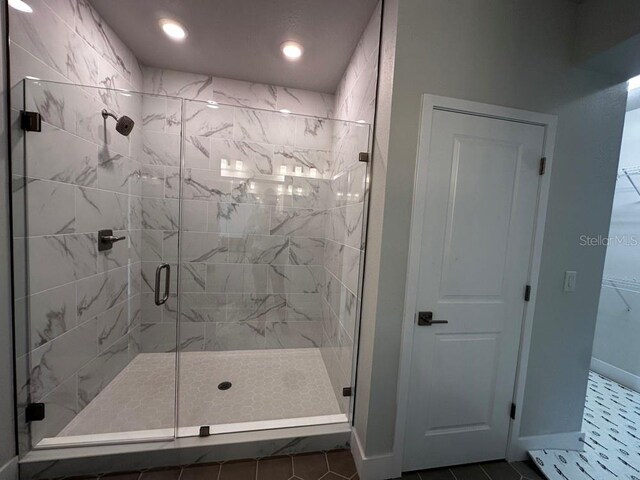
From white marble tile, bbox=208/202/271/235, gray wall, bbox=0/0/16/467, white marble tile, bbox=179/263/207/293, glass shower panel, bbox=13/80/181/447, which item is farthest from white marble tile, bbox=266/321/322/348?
gray wall, bbox=0/0/16/467

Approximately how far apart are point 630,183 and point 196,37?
4216 millimetres

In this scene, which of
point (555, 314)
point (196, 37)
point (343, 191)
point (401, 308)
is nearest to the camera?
point (401, 308)

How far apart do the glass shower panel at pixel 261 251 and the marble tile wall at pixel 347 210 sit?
3cm

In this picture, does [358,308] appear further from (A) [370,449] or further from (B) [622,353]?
(B) [622,353]

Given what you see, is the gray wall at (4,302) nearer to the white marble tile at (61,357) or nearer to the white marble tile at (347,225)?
the white marble tile at (61,357)

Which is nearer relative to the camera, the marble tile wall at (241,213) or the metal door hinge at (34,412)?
the metal door hinge at (34,412)

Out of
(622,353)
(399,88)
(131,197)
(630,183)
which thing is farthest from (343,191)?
(622,353)

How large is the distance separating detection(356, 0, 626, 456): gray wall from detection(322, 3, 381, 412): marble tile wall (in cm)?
18

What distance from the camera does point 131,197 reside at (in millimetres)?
2051

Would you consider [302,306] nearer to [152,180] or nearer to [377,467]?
[377,467]

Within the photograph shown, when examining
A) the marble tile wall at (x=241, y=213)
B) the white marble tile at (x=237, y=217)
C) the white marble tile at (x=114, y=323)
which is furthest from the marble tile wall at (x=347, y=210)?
the white marble tile at (x=114, y=323)

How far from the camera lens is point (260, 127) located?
236 centimetres

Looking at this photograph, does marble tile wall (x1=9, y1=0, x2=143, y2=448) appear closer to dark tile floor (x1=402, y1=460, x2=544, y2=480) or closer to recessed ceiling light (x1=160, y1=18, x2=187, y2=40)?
recessed ceiling light (x1=160, y1=18, x2=187, y2=40)

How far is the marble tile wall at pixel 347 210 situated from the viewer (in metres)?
1.59
